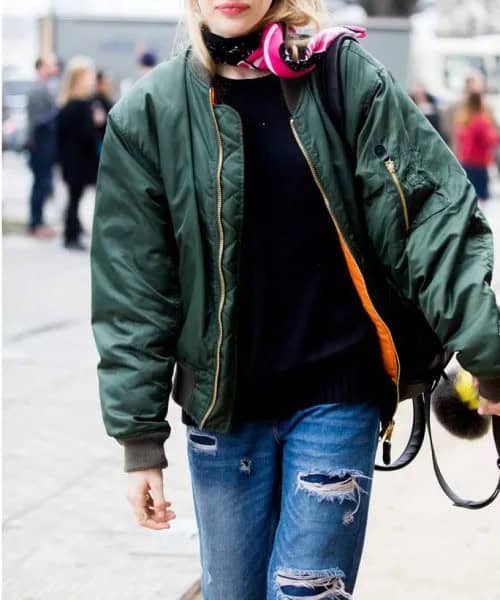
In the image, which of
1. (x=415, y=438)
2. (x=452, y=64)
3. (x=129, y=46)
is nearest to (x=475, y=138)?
(x=129, y=46)

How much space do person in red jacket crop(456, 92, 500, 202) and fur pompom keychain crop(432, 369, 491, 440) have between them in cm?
1255

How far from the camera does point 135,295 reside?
2764 mm

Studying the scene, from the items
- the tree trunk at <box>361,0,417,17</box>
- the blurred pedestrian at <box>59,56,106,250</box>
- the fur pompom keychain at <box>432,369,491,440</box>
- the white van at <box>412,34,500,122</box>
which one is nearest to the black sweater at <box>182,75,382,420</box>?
the fur pompom keychain at <box>432,369,491,440</box>

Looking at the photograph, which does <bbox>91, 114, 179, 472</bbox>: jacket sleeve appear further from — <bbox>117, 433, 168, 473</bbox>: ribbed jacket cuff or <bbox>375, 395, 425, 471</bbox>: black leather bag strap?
<bbox>375, 395, 425, 471</bbox>: black leather bag strap

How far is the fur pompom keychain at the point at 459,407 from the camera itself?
310cm

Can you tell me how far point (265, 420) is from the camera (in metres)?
2.74

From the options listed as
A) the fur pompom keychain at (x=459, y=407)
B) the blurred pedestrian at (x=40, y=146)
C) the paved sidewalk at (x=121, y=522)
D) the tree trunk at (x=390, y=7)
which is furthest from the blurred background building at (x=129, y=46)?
the fur pompom keychain at (x=459, y=407)

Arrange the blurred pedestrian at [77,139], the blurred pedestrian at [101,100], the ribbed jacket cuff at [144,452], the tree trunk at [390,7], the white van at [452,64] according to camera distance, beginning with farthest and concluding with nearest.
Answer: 1. the tree trunk at [390,7]
2. the white van at [452,64]
3. the blurred pedestrian at [101,100]
4. the blurred pedestrian at [77,139]
5. the ribbed jacket cuff at [144,452]

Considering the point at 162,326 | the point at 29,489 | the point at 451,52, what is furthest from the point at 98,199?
the point at 451,52

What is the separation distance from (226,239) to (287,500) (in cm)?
55

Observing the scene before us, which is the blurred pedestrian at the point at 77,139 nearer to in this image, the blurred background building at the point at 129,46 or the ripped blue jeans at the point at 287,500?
the blurred background building at the point at 129,46

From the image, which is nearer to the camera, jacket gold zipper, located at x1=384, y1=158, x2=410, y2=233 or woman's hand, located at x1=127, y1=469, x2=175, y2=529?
jacket gold zipper, located at x1=384, y1=158, x2=410, y2=233

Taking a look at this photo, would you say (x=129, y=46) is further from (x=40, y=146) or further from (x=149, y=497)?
(x=149, y=497)

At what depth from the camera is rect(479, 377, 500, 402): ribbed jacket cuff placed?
2648 millimetres
